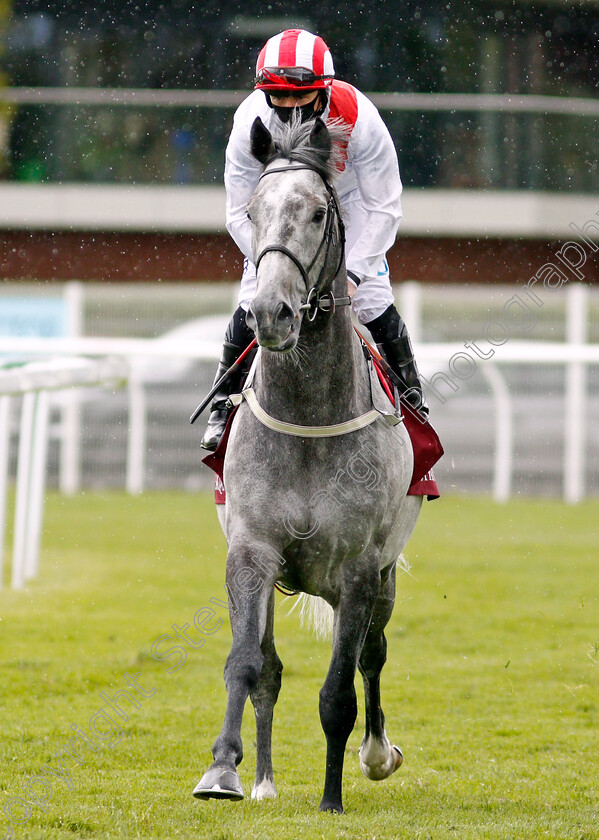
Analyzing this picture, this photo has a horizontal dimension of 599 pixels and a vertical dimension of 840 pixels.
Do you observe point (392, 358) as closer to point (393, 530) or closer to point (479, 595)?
point (393, 530)

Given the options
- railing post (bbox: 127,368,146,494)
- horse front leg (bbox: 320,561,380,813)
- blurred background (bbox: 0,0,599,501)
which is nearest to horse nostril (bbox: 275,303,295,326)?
horse front leg (bbox: 320,561,380,813)

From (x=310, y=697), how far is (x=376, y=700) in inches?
48.3

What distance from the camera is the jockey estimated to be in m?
3.75

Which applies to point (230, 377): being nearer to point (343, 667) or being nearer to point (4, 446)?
point (343, 667)

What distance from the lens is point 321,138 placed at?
138 inches

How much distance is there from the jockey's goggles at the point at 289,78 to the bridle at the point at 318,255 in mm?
396

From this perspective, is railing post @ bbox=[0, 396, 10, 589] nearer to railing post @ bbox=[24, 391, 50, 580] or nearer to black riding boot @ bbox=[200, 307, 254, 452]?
railing post @ bbox=[24, 391, 50, 580]

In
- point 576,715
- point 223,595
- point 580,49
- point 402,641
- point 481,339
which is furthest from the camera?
point 580,49

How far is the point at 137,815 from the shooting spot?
364cm

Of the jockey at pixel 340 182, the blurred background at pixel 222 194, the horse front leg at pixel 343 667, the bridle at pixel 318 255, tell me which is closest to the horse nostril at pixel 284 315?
the bridle at pixel 318 255

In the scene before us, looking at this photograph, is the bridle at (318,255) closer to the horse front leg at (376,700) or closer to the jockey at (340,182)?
the jockey at (340,182)

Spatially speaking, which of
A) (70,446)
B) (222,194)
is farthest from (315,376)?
(222,194)

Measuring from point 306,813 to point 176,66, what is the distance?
15.6 metres

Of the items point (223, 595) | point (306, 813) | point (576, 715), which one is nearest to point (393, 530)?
point (306, 813)
